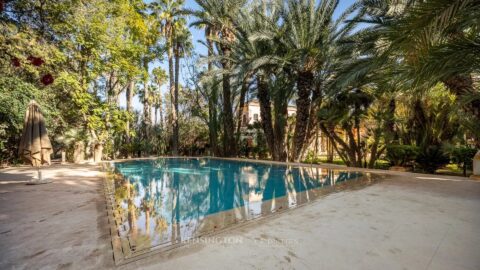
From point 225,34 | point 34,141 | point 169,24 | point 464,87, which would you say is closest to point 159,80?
point 169,24

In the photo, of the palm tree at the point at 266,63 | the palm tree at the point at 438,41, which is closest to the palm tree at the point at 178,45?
the palm tree at the point at 266,63

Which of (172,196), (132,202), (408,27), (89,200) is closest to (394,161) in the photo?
(408,27)

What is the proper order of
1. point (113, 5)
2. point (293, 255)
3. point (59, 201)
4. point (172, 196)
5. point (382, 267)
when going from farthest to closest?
1. point (113, 5)
2. point (172, 196)
3. point (59, 201)
4. point (293, 255)
5. point (382, 267)

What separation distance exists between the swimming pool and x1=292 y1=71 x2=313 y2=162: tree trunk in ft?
7.46

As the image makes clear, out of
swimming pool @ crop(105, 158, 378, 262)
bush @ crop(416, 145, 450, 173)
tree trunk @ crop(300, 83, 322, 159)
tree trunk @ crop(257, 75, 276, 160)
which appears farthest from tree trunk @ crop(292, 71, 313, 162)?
bush @ crop(416, 145, 450, 173)

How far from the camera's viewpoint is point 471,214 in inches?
152

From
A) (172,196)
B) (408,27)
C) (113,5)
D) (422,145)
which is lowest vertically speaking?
(172,196)

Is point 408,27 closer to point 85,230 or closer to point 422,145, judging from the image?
point 85,230

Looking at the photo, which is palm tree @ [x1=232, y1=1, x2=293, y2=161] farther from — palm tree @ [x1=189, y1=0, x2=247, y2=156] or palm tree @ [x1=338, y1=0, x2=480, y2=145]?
palm tree @ [x1=338, y1=0, x2=480, y2=145]

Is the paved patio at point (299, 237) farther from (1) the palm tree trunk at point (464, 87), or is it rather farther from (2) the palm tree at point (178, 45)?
(2) the palm tree at point (178, 45)

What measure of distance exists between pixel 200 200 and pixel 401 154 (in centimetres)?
828

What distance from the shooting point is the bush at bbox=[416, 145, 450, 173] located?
899cm

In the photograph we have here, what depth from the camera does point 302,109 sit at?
1199 cm

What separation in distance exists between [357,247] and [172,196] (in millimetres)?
4731
